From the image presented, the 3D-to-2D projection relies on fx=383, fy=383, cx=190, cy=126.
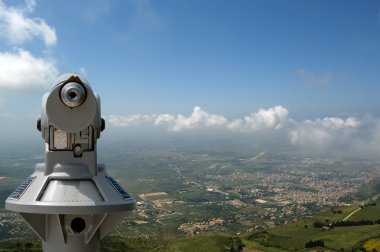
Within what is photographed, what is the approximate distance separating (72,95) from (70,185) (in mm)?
1274

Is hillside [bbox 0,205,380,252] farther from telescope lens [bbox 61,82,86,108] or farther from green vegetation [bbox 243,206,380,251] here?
telescope lens [bbox 61,82,86,108]

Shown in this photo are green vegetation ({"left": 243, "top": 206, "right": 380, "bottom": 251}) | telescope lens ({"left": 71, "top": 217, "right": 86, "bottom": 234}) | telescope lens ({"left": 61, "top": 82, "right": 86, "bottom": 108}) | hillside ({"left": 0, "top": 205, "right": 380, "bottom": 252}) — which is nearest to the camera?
telescope lens ({"left": 61, "top": 82, "right": 86, "bottom": 108})

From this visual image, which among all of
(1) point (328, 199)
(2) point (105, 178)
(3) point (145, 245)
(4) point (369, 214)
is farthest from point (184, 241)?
(1) point (328, 199)

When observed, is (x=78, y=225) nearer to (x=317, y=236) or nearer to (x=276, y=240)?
(x=276, y=240)

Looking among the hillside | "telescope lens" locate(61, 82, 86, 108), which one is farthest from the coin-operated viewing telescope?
the hillside

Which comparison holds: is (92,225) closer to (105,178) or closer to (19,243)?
(105,178)

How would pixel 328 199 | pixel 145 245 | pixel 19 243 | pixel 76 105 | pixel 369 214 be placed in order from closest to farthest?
pixel 76 105 < pixel 19 243 < pixel 145 245 < pixel 369 214 < pixel 328 199

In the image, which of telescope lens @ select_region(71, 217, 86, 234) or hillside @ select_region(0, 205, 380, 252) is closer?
telescope lens @ select_region(71, 217, 86, 234)

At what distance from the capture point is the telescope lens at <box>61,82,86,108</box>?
16.8 feet

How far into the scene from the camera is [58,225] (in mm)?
5484

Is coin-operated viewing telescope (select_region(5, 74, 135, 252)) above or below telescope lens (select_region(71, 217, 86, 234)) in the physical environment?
above

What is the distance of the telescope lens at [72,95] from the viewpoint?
202 inches

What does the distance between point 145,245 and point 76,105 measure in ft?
189

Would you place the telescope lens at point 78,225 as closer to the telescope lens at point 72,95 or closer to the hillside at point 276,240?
the telescope lens at point 72,95
